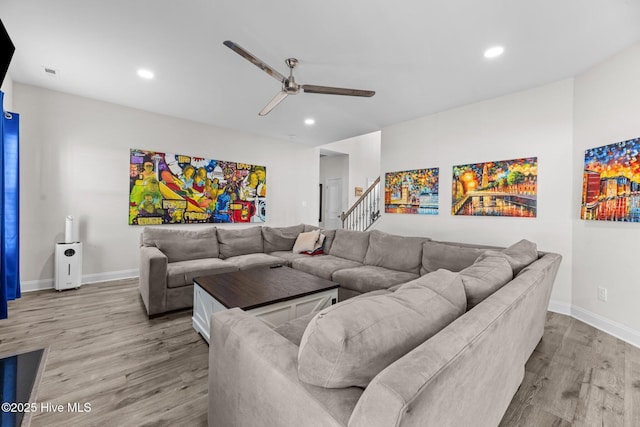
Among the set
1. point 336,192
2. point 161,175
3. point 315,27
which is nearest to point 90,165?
point 161,175

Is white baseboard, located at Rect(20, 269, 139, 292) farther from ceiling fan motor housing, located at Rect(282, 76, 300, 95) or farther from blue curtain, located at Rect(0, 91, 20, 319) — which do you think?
ceiling fan motor housing, located at Rect(282, 76, 300, 95)

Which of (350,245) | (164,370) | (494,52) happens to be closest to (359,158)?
(350,245)

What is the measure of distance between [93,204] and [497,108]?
5.64m

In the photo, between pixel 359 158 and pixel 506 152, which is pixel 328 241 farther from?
pixel 359 158

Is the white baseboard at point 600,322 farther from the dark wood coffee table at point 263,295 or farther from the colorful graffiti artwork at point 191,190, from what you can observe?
the colorful graffiti artwork at point 191,190

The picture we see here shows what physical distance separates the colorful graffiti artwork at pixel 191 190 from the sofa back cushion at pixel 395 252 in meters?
2.83

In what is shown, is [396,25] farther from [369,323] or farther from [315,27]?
[369,323]

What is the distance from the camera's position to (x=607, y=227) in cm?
263

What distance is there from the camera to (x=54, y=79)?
3246 mm

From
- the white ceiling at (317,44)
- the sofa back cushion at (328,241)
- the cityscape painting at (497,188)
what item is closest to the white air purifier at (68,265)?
the white ceiling at (317,44)

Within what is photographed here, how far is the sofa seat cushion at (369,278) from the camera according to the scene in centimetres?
275

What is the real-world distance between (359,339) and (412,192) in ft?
13.2

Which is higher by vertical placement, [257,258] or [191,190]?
[191,190]

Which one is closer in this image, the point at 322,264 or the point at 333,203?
the point at 322,264
